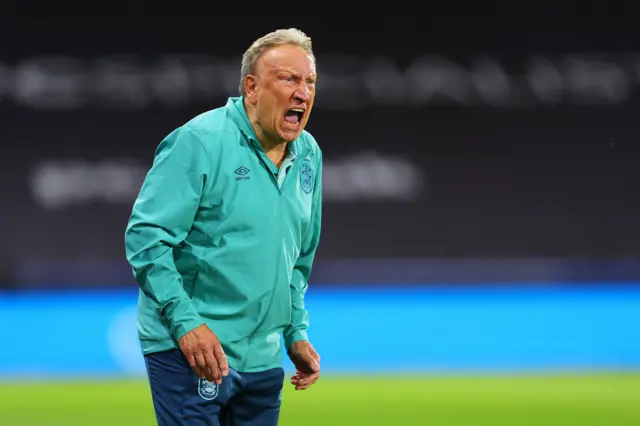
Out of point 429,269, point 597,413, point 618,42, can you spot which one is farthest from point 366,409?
point 618,42

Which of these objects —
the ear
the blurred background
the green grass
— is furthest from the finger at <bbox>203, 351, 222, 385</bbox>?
the blurred background

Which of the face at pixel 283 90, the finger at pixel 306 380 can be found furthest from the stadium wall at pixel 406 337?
the face at pixel 283 90

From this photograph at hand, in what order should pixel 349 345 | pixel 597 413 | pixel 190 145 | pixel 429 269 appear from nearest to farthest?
pixel 190 145 → pixel 597 413 → pixel 349 345 → pixel 429 269

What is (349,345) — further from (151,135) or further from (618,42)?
(618,42)

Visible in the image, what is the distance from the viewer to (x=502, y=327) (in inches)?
372

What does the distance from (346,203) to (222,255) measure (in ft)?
26.9

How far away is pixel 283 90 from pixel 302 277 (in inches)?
25.6

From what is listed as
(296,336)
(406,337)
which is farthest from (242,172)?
(406,337)

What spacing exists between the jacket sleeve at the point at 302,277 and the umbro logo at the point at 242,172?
373mm

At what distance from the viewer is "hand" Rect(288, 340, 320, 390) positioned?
3664mm

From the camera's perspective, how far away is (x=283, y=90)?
11.1ft

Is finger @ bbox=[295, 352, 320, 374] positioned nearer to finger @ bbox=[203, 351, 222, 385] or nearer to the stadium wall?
finger @ bbox=[203, 351, 222, 385]

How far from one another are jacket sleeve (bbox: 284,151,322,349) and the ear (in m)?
0.35

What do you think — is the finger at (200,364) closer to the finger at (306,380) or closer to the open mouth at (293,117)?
the finger at (306,380)
